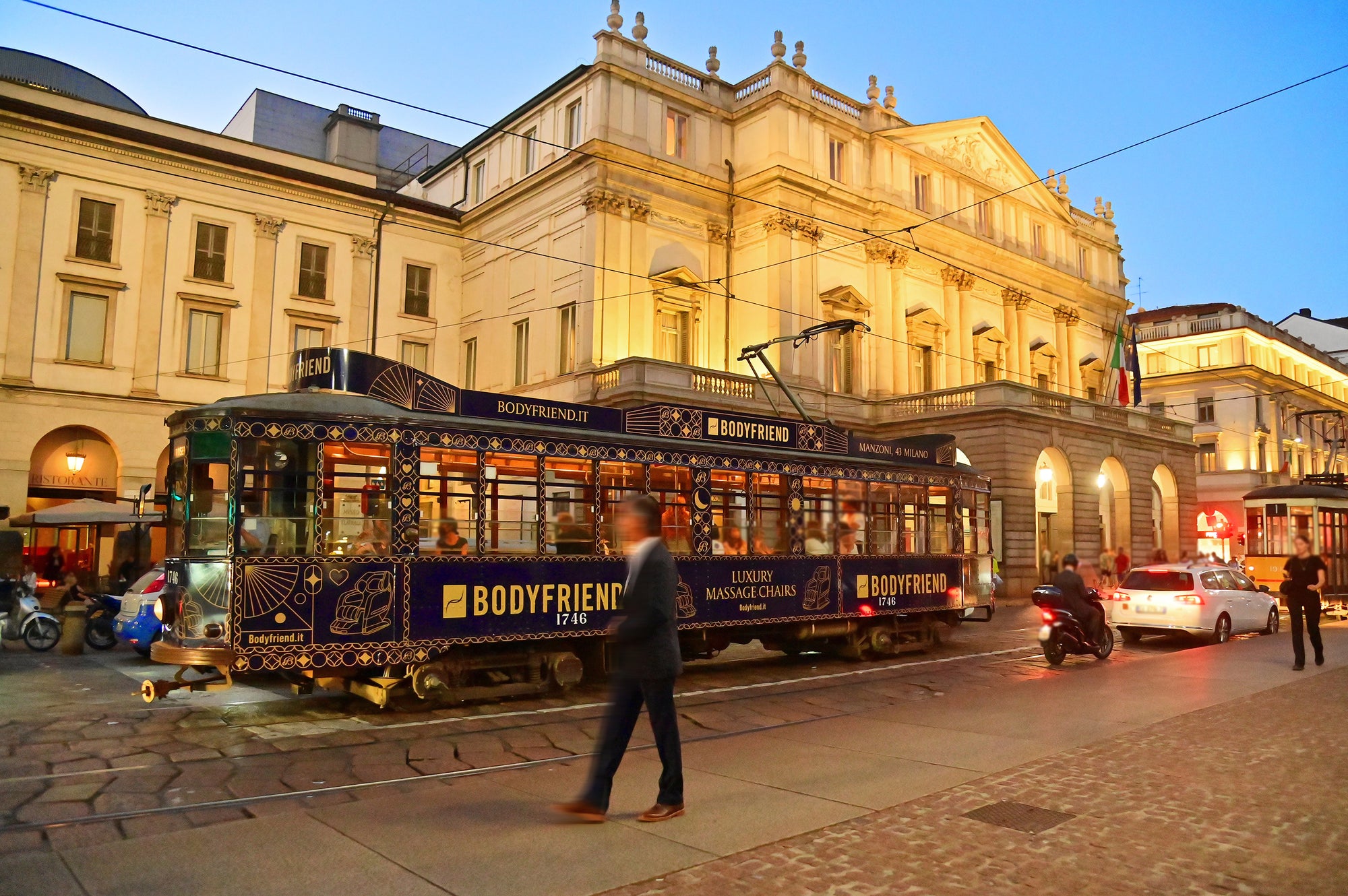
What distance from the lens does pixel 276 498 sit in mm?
9344

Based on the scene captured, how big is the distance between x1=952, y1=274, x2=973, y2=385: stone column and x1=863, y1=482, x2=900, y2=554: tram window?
26.1 metres

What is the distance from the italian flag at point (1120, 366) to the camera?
38.2 metres

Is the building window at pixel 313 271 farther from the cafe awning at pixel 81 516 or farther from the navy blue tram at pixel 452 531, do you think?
the navy blue tram at pixel 452 531

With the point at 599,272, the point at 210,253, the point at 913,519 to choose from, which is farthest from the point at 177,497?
the point at 210,253

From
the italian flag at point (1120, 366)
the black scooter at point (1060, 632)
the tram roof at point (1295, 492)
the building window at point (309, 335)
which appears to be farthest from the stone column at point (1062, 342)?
the black scooter at point (1060, 632)

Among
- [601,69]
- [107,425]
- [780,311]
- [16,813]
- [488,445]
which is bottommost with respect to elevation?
[16,813]

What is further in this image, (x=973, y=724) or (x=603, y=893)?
(x=973, y=724)

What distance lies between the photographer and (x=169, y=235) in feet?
99.9

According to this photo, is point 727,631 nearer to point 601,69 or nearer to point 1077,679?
point 1077,679

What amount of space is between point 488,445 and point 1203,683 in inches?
345

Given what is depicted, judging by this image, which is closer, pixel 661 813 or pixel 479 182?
pixel 661 813

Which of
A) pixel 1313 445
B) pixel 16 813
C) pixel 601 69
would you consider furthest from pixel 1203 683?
pixel 1313 445

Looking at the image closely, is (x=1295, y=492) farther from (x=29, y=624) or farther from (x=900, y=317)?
(x=29, y=624)

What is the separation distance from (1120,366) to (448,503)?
35133 mm
